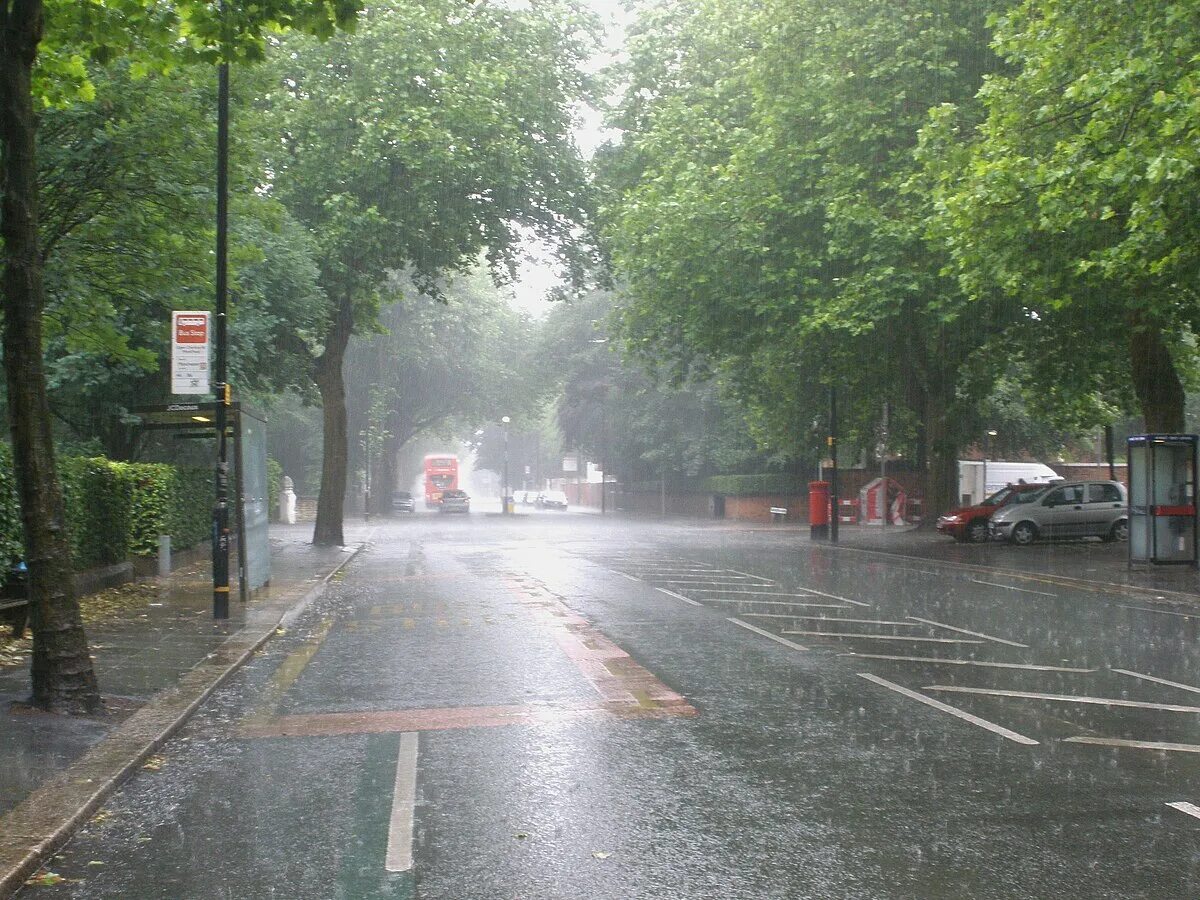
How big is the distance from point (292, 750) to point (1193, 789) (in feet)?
17.4

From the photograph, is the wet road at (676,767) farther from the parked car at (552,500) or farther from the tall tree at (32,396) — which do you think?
the parked car at (552,500)

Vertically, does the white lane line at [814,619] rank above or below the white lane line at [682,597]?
below

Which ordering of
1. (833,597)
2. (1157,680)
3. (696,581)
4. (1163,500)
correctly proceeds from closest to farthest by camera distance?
1. (1157,680)
2. (833,597)
3. (696,581)
4. (1163,500)

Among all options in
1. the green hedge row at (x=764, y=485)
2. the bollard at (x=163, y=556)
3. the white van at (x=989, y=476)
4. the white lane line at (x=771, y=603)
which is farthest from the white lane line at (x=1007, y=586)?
the green hedge row at (x=764, y=485)

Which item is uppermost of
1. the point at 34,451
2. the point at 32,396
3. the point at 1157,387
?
the point at 1157,387

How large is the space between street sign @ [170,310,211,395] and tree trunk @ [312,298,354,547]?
17.0m

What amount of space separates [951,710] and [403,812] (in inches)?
172

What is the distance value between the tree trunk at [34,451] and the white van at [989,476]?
39462 mm

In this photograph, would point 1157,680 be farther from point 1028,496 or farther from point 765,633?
point 1028,496

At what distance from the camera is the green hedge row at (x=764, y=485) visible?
2094 inches

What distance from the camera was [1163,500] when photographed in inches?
845

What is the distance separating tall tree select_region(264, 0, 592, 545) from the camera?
2703cm

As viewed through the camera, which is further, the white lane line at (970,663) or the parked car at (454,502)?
the parked car at (454,502)

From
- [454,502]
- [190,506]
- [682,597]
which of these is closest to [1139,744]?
[682,597]
